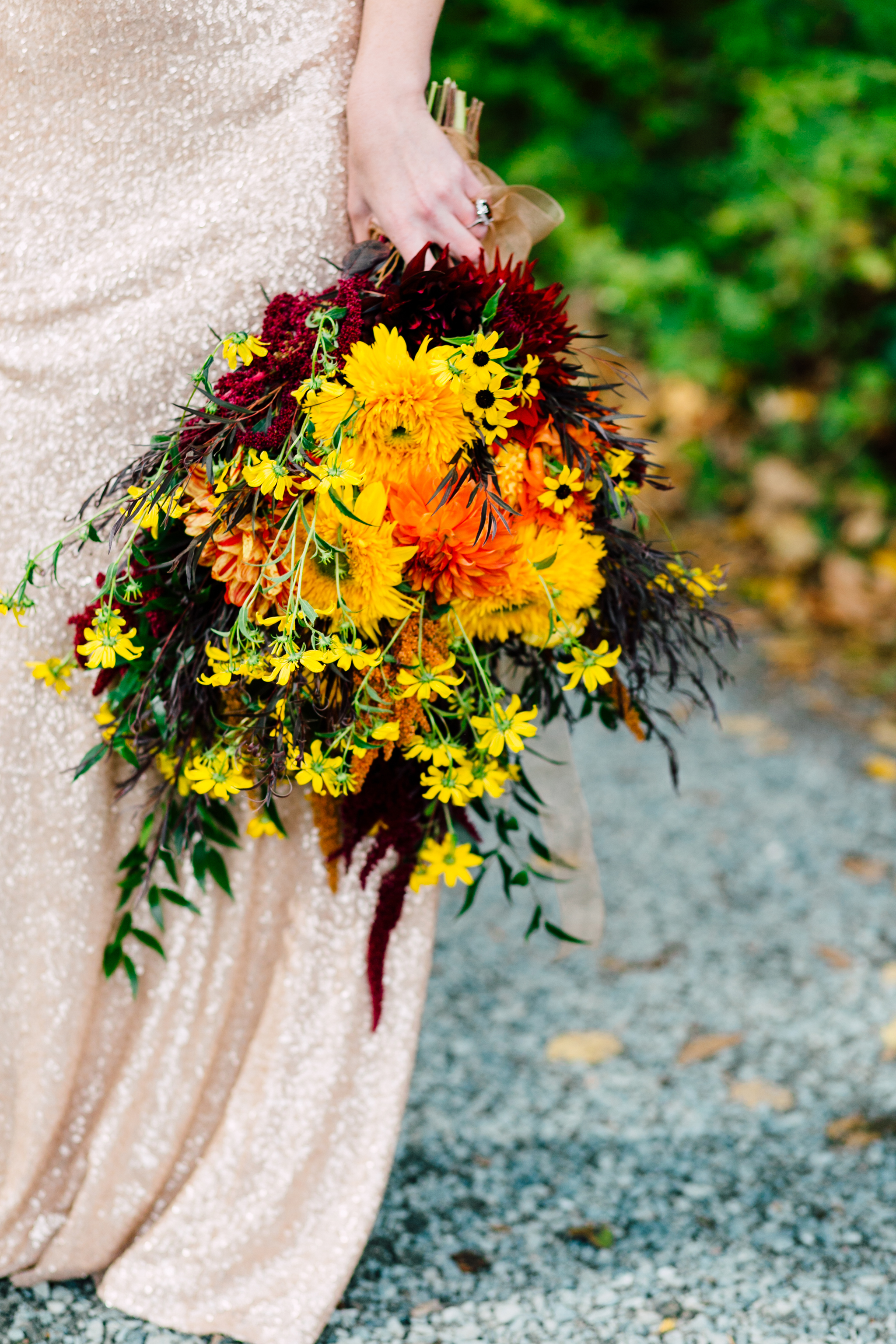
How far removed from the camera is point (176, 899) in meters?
1.39

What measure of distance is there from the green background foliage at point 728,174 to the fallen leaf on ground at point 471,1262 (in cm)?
282

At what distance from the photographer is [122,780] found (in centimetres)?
141

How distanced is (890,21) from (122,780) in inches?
131

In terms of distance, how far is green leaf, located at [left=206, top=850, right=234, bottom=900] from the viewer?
1.38 m

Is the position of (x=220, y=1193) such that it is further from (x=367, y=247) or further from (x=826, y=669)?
(x=826, y=669)

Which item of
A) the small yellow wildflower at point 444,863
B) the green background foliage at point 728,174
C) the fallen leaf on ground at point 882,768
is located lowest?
the small yellow wildflower at point 444,863

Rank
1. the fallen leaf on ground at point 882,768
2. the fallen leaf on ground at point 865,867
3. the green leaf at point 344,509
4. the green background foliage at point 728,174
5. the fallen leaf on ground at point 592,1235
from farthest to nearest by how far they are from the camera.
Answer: the green background foliage at point 728,174 → the fallen leaf on ground at point 882,768 → the fallen leaf on ground at point 865,867 → the fallen leaf on ground at point 592,1235 → the green leaf at point 344,509

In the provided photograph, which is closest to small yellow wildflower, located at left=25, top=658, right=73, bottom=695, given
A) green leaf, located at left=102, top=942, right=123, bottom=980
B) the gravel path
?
green leaf, located at left=102, top=942, right=123, bottom=980

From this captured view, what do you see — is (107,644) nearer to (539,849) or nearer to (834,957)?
(539,849)

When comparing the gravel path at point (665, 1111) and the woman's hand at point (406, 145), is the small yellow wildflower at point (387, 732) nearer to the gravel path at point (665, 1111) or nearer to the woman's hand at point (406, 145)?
the woman's hand at point (406, 145)

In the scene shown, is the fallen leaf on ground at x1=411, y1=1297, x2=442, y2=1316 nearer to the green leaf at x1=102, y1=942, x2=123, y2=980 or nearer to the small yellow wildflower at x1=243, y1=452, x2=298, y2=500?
the green leaf at x1=102, y1=942, x2=123, y2=980

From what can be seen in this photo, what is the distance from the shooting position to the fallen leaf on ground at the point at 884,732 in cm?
313

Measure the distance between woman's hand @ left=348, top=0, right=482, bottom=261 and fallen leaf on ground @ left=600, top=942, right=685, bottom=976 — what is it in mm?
1526

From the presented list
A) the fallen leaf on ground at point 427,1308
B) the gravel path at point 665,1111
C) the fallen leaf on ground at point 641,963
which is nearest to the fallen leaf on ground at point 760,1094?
the gravel path at point 665,1111
